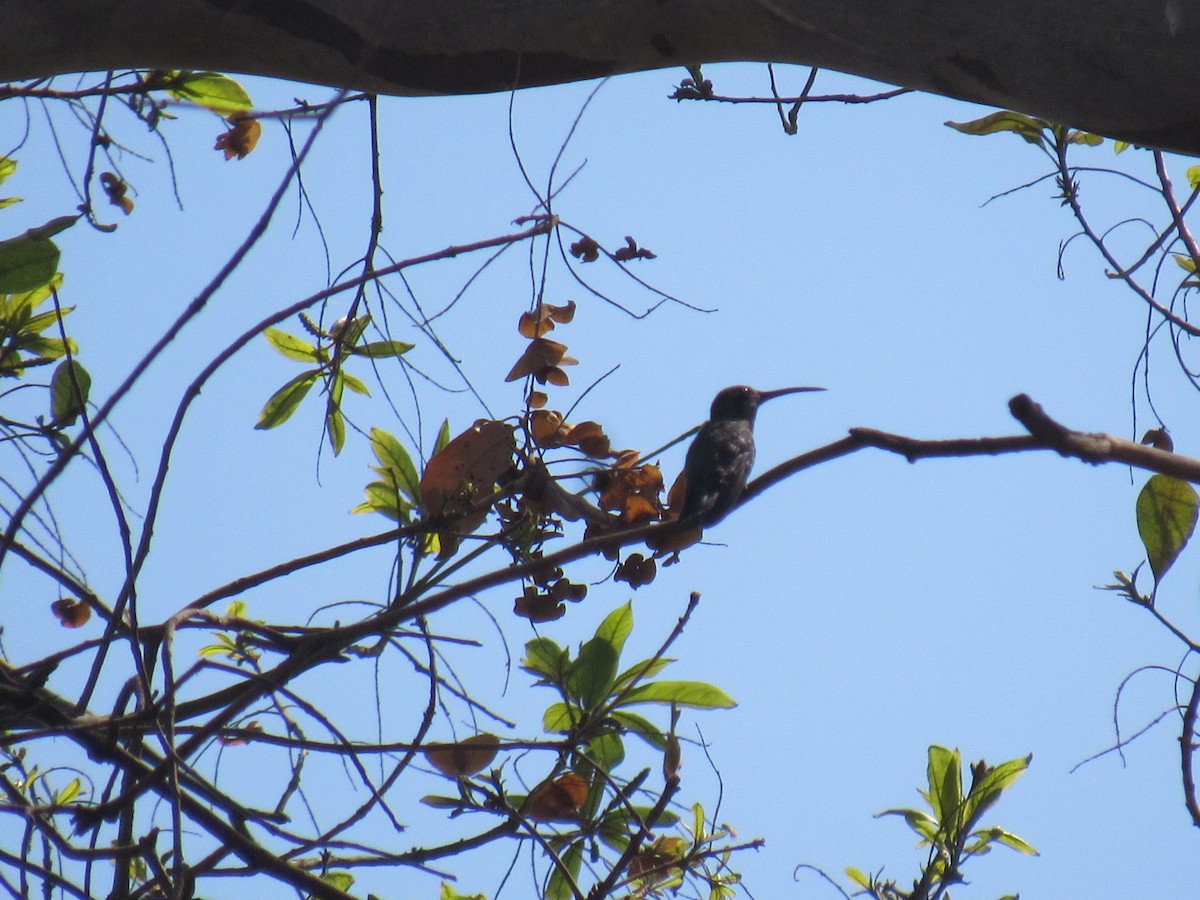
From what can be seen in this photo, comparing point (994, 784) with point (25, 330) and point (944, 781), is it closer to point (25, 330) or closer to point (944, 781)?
point (944, 781)

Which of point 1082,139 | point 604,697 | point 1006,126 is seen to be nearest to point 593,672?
point 604,697

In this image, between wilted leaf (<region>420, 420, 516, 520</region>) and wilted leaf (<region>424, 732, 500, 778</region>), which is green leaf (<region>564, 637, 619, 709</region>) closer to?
wilted leaf (<region>424, 732, 500, 778</region>)

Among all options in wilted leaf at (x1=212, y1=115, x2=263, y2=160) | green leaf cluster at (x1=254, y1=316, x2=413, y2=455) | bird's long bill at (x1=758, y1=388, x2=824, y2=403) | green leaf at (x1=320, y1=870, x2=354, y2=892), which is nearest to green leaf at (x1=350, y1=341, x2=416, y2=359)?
green leaf cluster at (x1=254, y1=316, x2=413, y2=455)

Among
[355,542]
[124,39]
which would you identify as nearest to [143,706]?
[355,542]

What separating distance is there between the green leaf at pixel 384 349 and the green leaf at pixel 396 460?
227 millimetres

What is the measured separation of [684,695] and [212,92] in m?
2.29

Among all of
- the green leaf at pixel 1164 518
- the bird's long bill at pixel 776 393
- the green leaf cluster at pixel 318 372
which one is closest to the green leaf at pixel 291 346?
the green leaf cluster at pixel 318 372

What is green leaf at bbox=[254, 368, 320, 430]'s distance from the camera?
321 cm

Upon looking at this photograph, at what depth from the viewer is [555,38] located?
2232 mm

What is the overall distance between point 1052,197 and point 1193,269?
0.65 metres

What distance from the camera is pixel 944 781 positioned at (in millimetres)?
3521

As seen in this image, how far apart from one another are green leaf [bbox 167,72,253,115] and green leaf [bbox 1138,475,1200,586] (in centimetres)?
277

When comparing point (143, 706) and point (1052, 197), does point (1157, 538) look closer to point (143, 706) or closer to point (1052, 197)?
point (1052, 197)

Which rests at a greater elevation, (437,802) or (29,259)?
(29,259)
